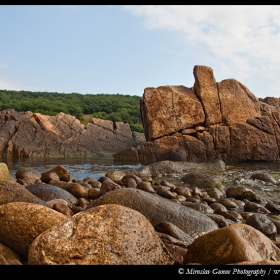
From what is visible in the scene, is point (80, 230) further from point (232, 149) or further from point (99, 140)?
point (99, 140)

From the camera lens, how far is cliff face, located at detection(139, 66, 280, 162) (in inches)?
1076

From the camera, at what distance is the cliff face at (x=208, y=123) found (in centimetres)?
2733

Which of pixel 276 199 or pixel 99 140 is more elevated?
pixel 99 140

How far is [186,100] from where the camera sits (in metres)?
28.6

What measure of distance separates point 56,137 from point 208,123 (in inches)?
666

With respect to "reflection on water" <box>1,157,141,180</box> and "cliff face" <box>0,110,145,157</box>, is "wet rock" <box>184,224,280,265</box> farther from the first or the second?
"cliff face" <box>0,110,145,157</box>

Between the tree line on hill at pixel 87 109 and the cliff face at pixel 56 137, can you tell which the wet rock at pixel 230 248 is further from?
the tree line on hill at pixel 87 109

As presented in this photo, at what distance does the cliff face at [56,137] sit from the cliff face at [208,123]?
8.40 meters

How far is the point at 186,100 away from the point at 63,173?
1766cm

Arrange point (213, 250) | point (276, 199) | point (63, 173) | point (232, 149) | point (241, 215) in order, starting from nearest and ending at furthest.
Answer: point (213, 250), point (241, 215), point (276, 199), point (63, 173), point (232, 149)

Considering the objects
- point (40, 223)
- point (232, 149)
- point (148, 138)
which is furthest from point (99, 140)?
point (40, 223)

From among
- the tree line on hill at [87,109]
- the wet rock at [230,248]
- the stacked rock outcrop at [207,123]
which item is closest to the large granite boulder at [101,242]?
the wet rock at [230,248]

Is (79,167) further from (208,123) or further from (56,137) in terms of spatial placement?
(56,137)

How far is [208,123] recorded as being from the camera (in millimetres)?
28719
